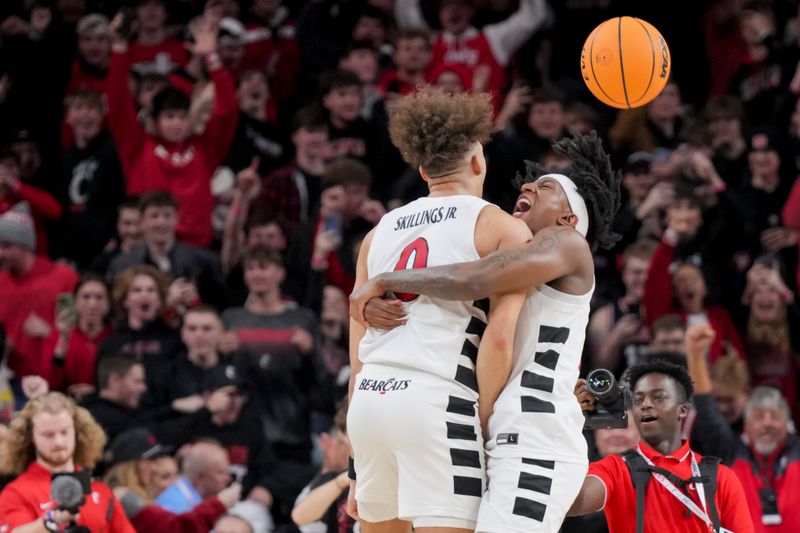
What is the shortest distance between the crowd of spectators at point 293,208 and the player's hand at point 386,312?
2.70 metres

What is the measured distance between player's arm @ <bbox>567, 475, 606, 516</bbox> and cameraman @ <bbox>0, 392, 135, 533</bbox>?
295 cm

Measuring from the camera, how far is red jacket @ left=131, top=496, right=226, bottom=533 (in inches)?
349

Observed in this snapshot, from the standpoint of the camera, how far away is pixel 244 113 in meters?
13.4

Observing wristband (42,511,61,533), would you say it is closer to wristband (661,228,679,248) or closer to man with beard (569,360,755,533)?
man with beard (569,360,755,533)

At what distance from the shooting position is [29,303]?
38.2 feet

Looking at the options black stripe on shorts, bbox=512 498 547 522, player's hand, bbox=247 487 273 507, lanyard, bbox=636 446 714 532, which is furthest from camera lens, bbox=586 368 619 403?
player's hand, bbox=247 487 273 507

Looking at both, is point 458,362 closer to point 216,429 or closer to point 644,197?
point 216,429

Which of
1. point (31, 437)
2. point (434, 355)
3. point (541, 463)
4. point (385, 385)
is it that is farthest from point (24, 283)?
point (541, 463)

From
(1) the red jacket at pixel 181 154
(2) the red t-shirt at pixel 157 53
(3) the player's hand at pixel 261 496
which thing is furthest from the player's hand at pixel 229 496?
(2) the red t-shirt at pixel 157 53

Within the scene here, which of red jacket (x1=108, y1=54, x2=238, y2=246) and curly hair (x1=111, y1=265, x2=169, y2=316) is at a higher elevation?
Answer: red jacket (x1=108, y1=54, x2=238, y2=246)

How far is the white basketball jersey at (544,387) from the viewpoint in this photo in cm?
560

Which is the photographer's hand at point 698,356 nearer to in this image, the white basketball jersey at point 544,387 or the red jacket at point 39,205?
the white basketball jersey at point 544,387

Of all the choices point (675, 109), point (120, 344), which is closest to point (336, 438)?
point (120, 344)

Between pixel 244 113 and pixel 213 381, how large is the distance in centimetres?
358
